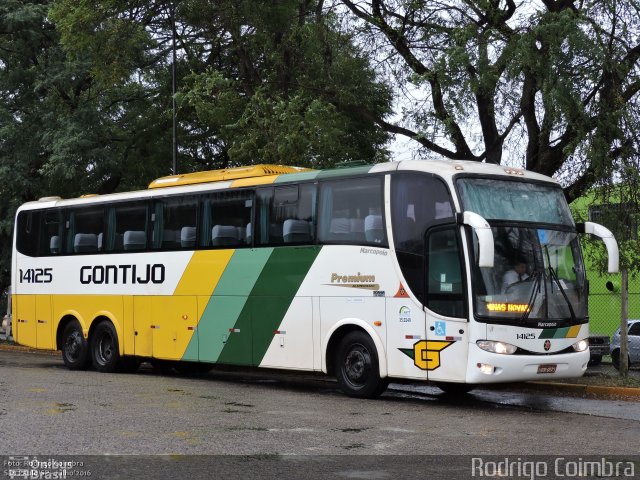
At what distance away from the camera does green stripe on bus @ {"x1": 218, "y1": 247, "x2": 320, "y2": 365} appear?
16.3 meters

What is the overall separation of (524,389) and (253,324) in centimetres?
468

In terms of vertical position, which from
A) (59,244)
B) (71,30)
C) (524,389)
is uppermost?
(71,30)

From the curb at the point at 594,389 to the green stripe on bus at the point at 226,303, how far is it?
5106 mm

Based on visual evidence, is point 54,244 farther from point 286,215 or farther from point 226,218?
point 286,215

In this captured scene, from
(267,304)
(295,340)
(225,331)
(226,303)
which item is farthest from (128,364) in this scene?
(295,340)

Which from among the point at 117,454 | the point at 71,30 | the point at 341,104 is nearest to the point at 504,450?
the point at 117,454

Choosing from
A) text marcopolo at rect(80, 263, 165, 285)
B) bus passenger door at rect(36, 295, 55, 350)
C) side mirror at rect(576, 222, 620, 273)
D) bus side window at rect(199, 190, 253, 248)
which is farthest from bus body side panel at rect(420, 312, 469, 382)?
bus passenger door at rect(36, 295, 55, 350)

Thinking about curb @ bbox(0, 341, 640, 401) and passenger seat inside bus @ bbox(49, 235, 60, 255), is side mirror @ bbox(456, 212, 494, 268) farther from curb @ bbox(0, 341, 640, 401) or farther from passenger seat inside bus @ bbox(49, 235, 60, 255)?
passenger seat inside bus @ bbox(49, 235, 60, 255)

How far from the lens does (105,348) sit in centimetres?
2053

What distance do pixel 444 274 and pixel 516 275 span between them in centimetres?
98

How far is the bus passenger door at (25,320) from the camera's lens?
22281 mm

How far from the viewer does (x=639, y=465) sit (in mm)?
9125

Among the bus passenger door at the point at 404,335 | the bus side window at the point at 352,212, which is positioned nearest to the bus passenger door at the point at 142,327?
the bus side window at the point at 352,212

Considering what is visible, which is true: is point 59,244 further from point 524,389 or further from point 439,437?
point 439,437
